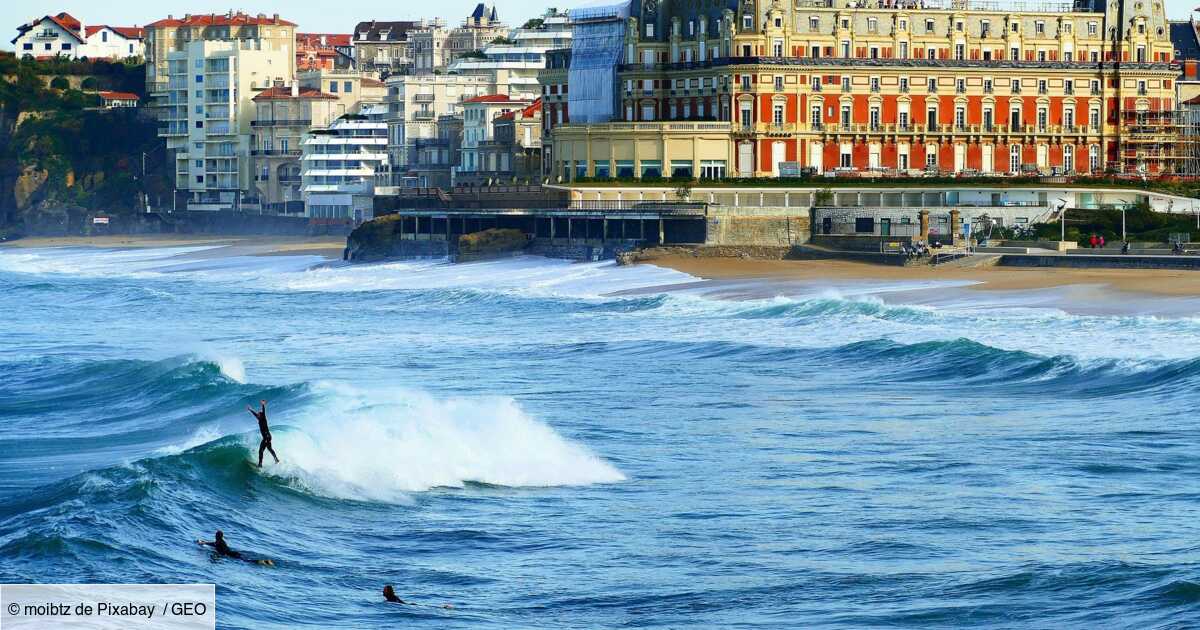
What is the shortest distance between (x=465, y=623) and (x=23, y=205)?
147 meters

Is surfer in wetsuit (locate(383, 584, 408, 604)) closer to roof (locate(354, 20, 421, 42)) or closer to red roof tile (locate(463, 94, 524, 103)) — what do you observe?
red roof tile (locate(463, 94, 524, 103))

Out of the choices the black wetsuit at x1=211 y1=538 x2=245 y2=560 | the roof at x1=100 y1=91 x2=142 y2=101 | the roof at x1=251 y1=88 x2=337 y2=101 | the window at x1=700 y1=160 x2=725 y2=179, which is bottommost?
the black wetsuit at x1=211 y1=538 x2=245 y2=560

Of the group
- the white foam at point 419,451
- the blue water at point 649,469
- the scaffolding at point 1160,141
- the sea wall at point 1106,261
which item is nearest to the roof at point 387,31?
the scaffolding at point 1160,141

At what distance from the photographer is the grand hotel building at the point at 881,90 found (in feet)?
336

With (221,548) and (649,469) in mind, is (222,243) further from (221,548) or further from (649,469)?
(221,548)

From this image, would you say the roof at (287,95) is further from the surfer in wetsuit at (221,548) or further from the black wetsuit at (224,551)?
the black wetsuit at (224,551)

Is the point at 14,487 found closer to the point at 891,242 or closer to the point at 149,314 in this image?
the point at 149,314

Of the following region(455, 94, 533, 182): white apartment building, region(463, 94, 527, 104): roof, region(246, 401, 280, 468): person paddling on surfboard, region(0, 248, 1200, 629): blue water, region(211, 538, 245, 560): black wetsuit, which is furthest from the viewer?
region(463, 94, 527, 104): roof

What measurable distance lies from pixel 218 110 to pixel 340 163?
69.2ft

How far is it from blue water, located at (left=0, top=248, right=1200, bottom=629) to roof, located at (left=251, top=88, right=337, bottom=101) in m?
92.1

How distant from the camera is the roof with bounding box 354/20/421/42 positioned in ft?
639

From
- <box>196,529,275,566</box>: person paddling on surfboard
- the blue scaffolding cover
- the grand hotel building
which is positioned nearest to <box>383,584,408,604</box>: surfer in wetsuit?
<box>196,529,275,566</box>: person paddling on surfboard

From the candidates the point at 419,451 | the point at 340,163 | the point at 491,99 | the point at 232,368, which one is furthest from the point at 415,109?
the point at 419,451

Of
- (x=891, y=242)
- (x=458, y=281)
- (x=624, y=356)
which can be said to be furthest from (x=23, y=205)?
(x=624, y=356)
